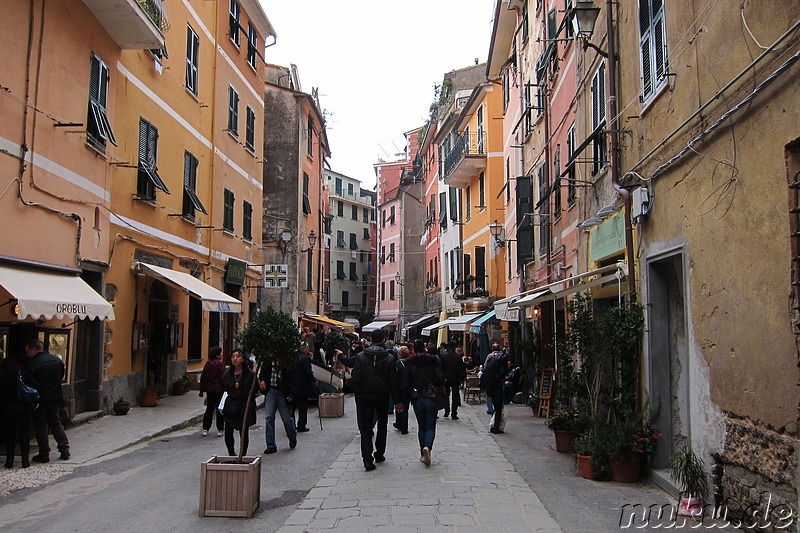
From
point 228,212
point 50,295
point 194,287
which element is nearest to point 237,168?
point 228,212

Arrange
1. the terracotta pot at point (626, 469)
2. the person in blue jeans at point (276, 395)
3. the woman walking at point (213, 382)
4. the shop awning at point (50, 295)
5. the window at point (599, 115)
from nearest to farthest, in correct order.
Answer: the terracotta pot at point (626, 469) → the shop awning at point (50, 295) → the person in blue jeans at point (276, 395) → the window at point (599, 115) → the woman walking at point (213, 382)

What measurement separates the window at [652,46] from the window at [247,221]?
1609cm

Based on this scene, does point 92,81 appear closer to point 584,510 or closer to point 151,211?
point 151,211

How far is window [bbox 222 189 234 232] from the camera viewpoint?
20.5m

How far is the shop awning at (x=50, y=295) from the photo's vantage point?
883 cm

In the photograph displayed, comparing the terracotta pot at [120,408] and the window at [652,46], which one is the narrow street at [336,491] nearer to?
the terracotta pot at [120,408]

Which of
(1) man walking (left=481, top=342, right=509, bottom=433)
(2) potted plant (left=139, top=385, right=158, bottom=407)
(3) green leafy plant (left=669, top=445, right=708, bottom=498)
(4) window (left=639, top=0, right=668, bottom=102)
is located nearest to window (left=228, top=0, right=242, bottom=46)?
(2) potted plant (left=139, top=385, right=158, bottom=407)

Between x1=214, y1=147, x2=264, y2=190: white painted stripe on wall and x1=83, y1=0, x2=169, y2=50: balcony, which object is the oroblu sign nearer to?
x1=83, y1=0, x2=169, y2=50: balcony

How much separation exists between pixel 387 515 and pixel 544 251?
13.1 m

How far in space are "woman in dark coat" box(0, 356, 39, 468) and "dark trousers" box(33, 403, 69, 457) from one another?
0.17m

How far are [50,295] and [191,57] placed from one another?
10.1 m

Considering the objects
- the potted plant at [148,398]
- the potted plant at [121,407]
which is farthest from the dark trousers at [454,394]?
the potted plant at [121,407]

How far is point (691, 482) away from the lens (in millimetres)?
6617

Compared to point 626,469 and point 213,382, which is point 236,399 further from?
point 626,469
